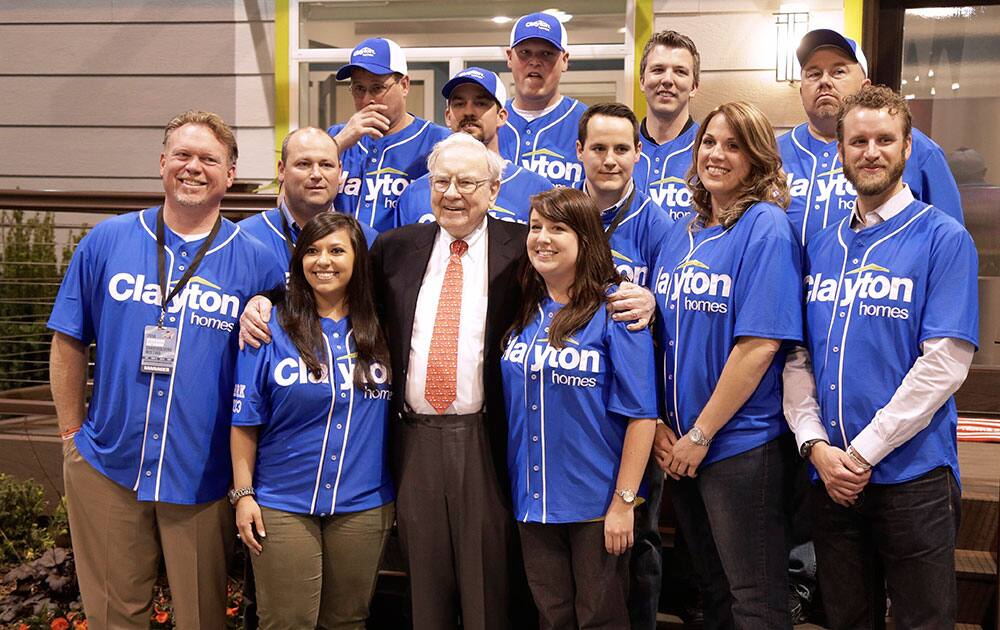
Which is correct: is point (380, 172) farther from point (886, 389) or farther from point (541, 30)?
point (886, 389)

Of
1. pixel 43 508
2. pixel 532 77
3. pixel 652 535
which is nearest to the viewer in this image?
pixel 652 535

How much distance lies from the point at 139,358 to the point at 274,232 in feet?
2.04

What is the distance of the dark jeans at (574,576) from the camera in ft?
8.91

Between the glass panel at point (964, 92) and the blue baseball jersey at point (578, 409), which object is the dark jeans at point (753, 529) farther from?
the glass panel at point (964, 92)

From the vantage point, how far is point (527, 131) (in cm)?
377

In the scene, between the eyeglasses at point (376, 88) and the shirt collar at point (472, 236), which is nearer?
the shirt collar at point (472, 236)

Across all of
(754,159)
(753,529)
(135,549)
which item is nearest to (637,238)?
(754,159)

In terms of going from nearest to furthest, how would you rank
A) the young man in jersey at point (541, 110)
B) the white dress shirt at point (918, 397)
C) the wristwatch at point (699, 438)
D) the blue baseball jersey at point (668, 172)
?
the white dress shirt at point (918, 397)
the wristwatch at point (699, 438)
the blue baseball jersey at point (668, 172)
the young man in jersey at point (541, 110)

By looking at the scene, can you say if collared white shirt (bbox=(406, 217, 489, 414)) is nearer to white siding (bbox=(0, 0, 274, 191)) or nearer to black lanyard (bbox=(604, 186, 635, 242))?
black lanyard (bbox=(604, 186, 635, 242))

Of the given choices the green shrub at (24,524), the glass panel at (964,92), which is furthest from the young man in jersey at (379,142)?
the glass panel at (964,92)

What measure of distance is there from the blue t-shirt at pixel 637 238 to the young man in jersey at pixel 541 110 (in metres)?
0.64

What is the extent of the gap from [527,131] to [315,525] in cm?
174

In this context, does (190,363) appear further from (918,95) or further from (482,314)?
(918,95)

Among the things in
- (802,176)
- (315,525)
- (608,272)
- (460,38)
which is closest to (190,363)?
(315,525)
